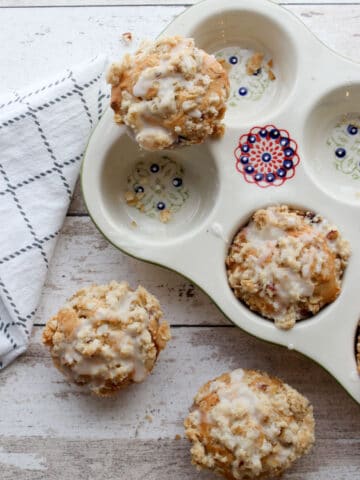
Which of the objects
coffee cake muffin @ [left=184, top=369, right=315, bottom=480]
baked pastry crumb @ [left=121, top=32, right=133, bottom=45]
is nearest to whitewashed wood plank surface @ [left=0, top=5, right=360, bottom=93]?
baked pastry crumb @ [left=121, top=32, right=133, bottom=45]

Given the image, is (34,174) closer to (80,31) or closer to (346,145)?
(80,31)

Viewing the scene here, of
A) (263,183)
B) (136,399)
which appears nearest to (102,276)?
(136,399)

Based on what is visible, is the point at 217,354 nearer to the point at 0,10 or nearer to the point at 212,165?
the point at 212,165

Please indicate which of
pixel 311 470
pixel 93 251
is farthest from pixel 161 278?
pixel 311 470

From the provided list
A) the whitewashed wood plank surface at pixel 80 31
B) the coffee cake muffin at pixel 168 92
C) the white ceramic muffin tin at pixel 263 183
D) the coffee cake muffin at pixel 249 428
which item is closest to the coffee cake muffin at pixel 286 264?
the white ceramic muffin tin at pixel 263 183

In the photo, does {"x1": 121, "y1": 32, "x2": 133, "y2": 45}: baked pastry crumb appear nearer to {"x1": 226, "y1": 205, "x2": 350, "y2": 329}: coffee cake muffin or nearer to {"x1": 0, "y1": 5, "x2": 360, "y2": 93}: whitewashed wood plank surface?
{"x1": 0, "y1": 5, "x2": 360, "y2": 93}: whitewashed wood plank surface
